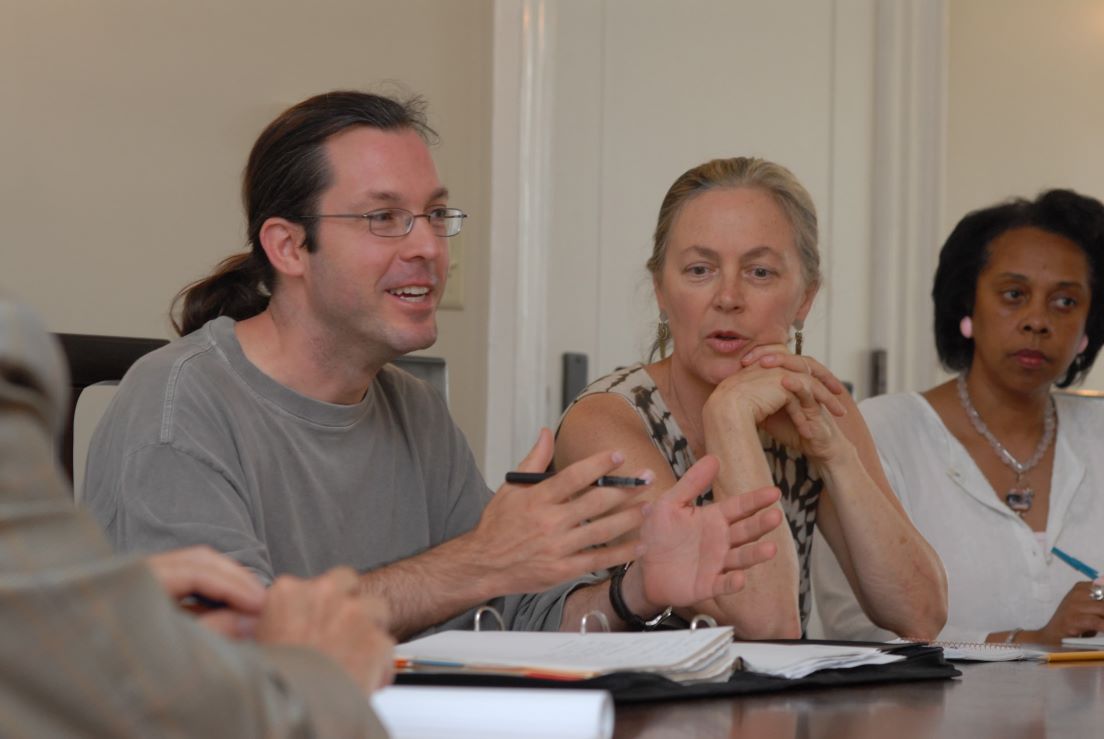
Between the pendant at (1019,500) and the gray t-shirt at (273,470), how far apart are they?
1.17 metres

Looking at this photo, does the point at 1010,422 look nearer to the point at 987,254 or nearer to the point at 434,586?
the point at 987,254

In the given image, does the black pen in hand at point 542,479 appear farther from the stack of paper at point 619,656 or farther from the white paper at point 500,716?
the white paper at point 500,716

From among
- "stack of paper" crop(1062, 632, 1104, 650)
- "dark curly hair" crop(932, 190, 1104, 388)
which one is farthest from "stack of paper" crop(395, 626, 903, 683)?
"dark curly hair" crop(932, 190, 1104, 388)

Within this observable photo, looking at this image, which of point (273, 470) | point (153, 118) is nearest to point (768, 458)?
point (273, 470)

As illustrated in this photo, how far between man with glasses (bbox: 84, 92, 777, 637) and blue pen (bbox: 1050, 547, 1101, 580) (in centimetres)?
115

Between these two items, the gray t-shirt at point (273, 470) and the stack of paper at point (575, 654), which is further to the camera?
the gray t-shirt at point (273, 470)

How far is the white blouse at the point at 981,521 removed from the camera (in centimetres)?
243

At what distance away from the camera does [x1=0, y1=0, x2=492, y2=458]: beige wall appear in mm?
2287

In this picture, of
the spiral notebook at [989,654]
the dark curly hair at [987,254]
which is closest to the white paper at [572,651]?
the spiral notebook at [989,654]

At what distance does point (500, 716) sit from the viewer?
811 mm

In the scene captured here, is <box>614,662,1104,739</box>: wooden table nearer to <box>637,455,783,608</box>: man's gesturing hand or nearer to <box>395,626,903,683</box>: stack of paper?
<box>395,626,903,683</box>: stack of paper

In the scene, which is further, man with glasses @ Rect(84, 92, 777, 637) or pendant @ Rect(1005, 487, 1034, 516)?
pendant @ Rect(1005, 487, 1034, 516)

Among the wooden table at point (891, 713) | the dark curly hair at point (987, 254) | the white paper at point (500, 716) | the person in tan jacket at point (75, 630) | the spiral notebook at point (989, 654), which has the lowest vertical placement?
the spiral notebook at point (989, 654)

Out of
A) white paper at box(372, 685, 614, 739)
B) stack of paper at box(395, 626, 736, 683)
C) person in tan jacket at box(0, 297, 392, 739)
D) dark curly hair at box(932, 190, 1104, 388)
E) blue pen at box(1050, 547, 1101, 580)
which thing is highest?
dark curly hair at box(932, 190, 1104, 388)
